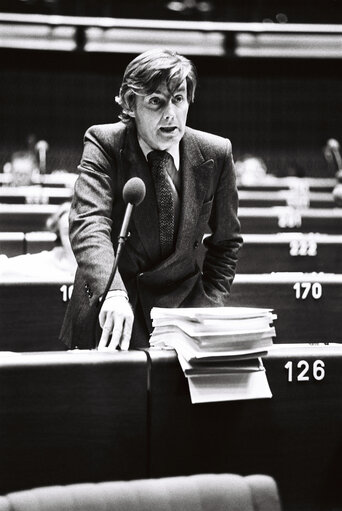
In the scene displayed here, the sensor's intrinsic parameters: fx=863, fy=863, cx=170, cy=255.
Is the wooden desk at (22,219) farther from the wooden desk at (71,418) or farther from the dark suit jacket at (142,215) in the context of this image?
the wooden desk at (71,418)

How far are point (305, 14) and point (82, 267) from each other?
1054cm

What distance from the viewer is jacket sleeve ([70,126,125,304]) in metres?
1.97

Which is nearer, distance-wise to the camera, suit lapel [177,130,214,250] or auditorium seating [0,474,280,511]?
auditorium seating [0,474,280,511]

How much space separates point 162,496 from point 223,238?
119cm

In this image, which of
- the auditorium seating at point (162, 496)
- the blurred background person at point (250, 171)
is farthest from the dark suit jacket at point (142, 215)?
the blurred background person at point (250, 171)

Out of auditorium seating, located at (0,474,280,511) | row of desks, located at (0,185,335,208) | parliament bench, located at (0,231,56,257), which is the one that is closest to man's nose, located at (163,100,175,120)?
auditorium seating, located at (0,474,280,511)

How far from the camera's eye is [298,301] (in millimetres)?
3400

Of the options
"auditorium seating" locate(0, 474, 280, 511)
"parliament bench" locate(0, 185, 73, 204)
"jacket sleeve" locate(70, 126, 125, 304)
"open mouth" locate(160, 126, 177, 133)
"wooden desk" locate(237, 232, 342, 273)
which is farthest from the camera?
"parliament bench" locate(0, 185, 73, 204)

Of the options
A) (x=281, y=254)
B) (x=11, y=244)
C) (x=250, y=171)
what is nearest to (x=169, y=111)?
(x=281, y=254)

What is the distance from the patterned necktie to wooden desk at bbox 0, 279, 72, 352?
49.2 inches

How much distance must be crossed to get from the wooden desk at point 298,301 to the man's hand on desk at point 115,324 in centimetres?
158

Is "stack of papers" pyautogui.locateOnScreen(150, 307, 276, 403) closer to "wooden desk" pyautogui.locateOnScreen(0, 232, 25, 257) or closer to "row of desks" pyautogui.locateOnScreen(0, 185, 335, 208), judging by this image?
"wooden desk" pyautogui.locateOnScreen(0, 232, 25, 257)

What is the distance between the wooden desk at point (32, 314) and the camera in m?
3.29

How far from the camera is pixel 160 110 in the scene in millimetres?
2064
